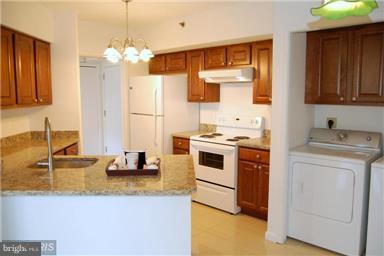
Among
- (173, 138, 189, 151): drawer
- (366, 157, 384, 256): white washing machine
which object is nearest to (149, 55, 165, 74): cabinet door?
(173, 138, 189, 151): drawer

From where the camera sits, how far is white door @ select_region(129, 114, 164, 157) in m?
4.54

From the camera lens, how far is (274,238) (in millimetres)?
3193

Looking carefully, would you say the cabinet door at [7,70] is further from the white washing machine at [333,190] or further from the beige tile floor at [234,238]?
the white washing machine at [333,190]

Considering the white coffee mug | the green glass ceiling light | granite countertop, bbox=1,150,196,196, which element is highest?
the green glass ceiling light

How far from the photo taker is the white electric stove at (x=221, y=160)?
3.83 m

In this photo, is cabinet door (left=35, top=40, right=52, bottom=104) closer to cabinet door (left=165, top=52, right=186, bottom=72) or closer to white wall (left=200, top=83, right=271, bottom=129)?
cabinet door (left=165, top=52, right=186, bottom=72)

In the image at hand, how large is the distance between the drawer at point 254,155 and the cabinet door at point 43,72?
8.18 ft

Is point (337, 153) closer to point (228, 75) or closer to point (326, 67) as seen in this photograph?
point (326, 67)

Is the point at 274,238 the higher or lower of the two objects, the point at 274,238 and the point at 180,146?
the lower

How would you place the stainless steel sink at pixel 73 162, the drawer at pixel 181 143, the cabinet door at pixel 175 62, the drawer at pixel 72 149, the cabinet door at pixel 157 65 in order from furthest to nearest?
the cabinet door at pixel 157 65
the cabinet door at pixel 175 62
the drawer at pixel 181 143
the drawer at pixel 72 149
the stainless steel sink at pixel 73 162

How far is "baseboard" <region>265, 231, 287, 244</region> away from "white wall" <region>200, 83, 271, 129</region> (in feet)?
4.62

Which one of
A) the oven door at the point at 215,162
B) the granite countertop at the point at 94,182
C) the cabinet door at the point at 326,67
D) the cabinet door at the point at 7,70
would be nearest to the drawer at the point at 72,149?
the cabinet door at the point at 7,70

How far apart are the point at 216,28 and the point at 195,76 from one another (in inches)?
32.9

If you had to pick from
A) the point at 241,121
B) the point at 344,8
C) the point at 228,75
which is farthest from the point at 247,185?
the point at 344,8
